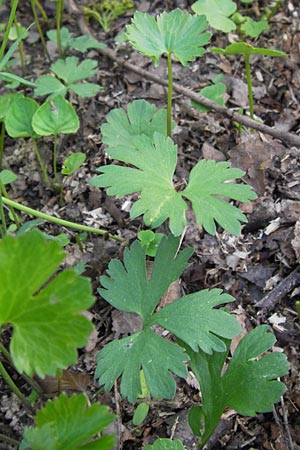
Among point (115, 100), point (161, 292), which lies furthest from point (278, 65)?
point (161, 292)

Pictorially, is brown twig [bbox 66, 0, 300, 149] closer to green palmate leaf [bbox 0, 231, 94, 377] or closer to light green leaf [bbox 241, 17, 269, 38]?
light green leaf [bbox 241, 17, 269, 38]

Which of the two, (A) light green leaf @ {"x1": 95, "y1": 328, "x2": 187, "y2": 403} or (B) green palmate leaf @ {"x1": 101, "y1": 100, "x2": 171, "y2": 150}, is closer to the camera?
(A) light green leaf @ {"x1": 95, "y1": 328, "x2": 187, "y2": 403}

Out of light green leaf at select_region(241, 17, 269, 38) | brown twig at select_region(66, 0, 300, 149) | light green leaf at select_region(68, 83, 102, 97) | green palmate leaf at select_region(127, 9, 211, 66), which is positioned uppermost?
green palmate leaf at select_region(127, 9, 211, 66)

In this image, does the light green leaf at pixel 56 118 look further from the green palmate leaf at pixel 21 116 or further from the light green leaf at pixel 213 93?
the light green leaf at pixel 213 93

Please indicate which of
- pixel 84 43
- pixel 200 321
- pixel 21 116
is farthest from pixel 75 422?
pixel 84 43

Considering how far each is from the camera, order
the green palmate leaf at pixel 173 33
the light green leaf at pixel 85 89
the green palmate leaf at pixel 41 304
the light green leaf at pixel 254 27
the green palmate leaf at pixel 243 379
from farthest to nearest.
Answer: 1. the light green leaf at pixel 254 27
2. the light green leaf at pixel 85 89
3. the green palmate leaf at pixel 173 33
4. the green palmate leaf at pixel 243 379
5. the green palmate leaf at pixel 41 304

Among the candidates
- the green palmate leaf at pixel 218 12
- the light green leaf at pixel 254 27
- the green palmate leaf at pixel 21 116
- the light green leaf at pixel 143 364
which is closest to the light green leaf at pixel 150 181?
the light green leaf at pixel 143 364

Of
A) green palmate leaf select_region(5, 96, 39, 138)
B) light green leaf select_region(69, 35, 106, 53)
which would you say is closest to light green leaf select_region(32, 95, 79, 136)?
green palmate leaf select_region(5, 96, 39, 138)

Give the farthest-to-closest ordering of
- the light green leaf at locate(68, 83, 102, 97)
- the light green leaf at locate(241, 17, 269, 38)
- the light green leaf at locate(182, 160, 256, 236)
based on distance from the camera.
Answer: the light green leaf at locate(241, 17, 269, 38) < the light green leaf at locate(68, 83, 102, 97) < the light green leaf at locate(182, 160, 256, 236)
